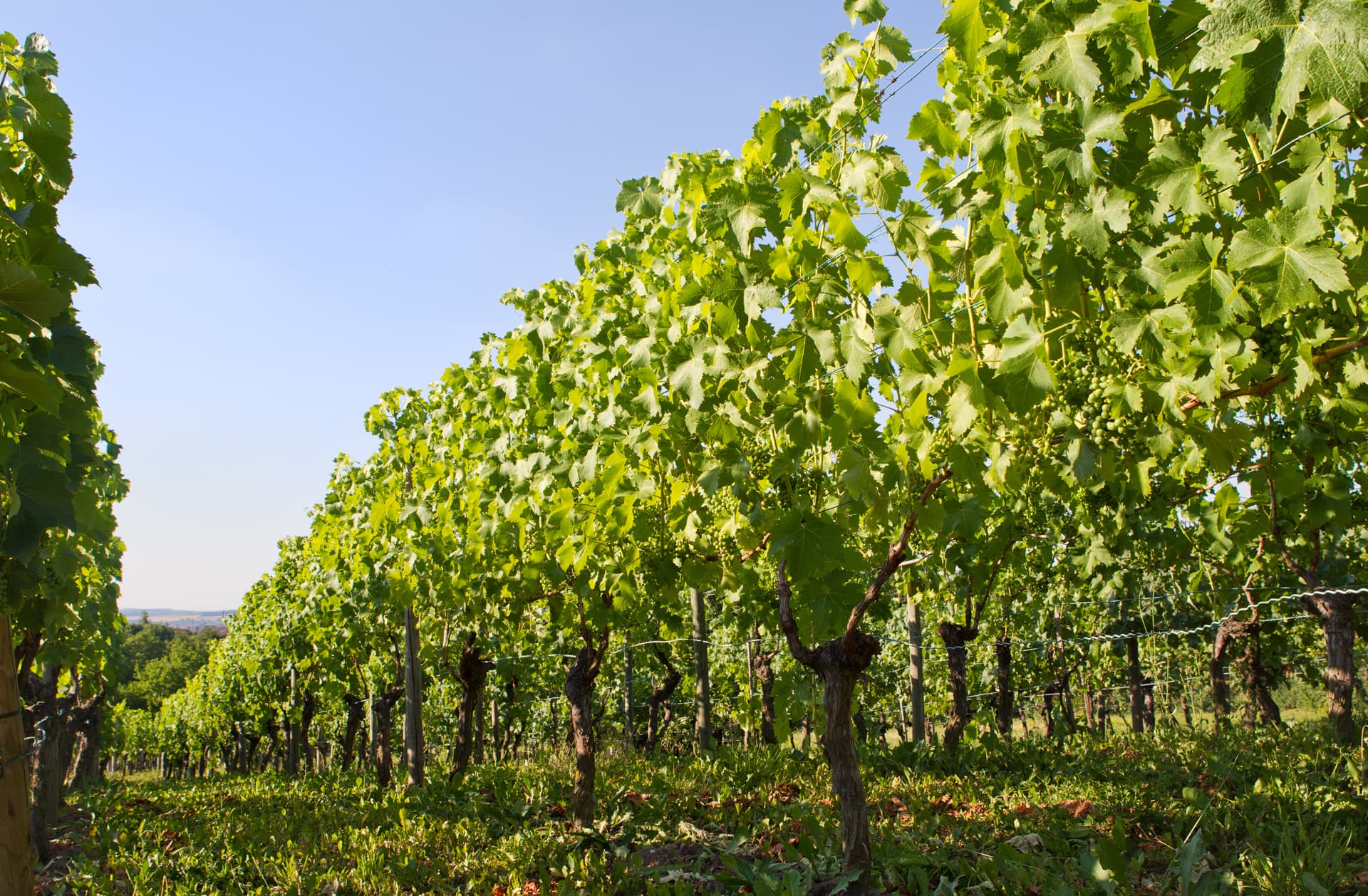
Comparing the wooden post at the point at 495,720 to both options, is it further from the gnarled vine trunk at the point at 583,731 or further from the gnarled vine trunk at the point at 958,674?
the gnarled vine trunk at the point at 583,731

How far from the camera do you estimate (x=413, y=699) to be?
8289mm

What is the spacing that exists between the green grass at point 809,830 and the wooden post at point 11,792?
194cm

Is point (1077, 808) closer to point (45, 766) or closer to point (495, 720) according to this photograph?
point (45, 766)

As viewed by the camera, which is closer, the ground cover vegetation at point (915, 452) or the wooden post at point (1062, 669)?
the ground cover vegetation at point (915, 452)

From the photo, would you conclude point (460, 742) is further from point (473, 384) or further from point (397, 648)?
point (473, 384)

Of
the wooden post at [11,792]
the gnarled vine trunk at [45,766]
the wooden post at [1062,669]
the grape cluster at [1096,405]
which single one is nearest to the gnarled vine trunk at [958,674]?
the wooden post at [1062,669]

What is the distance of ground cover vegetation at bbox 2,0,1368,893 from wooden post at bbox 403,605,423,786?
42 mm

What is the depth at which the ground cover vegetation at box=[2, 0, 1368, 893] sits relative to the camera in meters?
2.04

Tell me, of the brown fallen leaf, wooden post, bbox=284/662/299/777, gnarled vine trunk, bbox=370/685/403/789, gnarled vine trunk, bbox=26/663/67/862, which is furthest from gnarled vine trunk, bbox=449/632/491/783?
wooden post, bbox=284/662/299/777

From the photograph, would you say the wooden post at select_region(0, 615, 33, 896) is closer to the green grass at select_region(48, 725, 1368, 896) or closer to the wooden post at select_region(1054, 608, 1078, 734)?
the green grass at select_region(48, 725, 1368, 896)

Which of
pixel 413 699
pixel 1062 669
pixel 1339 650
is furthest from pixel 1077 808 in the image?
pixel 1062 669

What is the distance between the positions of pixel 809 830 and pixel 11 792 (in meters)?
3.61

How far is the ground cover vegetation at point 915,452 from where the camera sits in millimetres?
2035

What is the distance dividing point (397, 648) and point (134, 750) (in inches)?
1531
